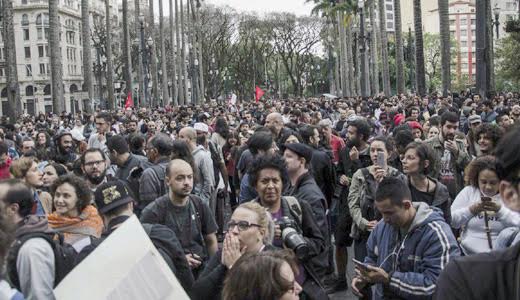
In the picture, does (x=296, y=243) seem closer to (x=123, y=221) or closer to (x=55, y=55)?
(x=123, y=221)

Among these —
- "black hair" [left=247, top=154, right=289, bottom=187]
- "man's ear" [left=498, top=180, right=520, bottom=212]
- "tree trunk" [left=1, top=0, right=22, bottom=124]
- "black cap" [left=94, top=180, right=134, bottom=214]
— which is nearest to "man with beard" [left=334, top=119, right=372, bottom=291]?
"black hair" [left=247, top=154, right=289, bottom=187]

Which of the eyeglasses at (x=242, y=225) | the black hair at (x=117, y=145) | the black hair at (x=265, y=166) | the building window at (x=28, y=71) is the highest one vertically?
the building window at (x=28, y=71)

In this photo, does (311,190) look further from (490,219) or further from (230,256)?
(230,256)

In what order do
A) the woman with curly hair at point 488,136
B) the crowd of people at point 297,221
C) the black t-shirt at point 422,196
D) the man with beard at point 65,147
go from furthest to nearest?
the man with beard at point 65,147, the woman with curly hair at point 488,136, the black t-shirt at point 422,196, the crowd of people at point 297,221

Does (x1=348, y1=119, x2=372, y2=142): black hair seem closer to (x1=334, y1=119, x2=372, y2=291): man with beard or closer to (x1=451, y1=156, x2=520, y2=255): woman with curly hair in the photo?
(x1=334, y1=119, x2=372, y2=291): man with beard

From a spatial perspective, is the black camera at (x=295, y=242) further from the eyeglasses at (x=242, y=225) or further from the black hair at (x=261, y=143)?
the black hair at (x=261, y=143)

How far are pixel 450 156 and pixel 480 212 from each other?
3290 millimetres

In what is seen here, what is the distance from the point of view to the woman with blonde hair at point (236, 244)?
13.5ft

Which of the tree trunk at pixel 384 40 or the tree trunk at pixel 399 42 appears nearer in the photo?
the tree trunk at pixel 399 42

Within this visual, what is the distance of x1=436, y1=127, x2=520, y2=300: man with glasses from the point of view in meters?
2.14

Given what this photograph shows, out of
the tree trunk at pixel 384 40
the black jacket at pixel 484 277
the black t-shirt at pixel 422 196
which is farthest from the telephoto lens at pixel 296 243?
the tree trunk at pixel 384 40

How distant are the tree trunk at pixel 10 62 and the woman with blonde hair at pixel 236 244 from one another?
24003 millimetres

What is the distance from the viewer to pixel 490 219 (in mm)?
5625

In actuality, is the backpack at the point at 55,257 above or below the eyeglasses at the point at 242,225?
below
